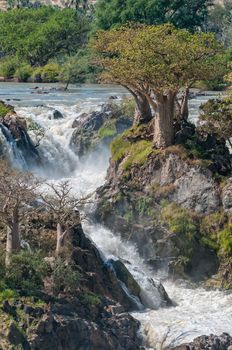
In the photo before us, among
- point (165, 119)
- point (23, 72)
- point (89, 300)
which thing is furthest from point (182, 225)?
point (23, 72)

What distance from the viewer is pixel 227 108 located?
41.3 metres

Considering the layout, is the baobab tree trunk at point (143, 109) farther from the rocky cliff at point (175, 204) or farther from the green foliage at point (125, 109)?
the green foliage at point (125, 109)

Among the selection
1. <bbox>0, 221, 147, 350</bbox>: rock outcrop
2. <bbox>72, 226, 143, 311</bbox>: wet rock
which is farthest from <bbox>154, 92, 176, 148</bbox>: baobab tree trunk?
<bbox>0, 221, 147, 350</bbox>: rock outcrop

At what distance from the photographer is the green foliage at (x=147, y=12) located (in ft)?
326

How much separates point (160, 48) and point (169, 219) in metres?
7.73

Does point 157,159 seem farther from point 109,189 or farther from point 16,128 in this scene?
point 16,128

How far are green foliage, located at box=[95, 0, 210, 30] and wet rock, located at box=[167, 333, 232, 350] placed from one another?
7280 cm

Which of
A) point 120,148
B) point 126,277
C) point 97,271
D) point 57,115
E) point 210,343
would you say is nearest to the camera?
point 210,343

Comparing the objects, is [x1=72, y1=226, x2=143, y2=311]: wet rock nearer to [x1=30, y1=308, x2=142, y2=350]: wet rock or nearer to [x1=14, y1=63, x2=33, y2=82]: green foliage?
[x1=30, y1=308, x2=142, y2=350]: wet rock

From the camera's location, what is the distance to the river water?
31.0 metres

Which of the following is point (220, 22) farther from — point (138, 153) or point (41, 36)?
point (138, 153)

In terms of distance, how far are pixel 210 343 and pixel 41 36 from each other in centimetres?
7868

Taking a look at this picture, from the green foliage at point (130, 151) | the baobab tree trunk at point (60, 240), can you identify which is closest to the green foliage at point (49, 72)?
the green foliage at point (130, 151)

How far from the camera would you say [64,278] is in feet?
99.2
